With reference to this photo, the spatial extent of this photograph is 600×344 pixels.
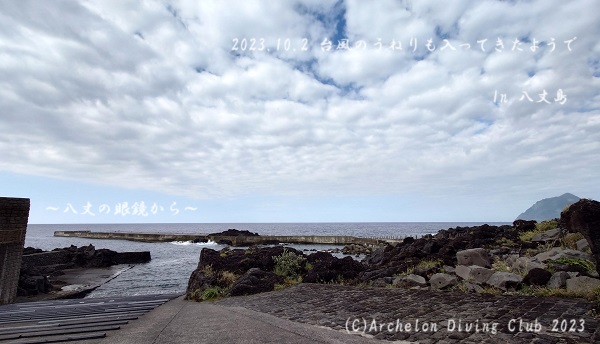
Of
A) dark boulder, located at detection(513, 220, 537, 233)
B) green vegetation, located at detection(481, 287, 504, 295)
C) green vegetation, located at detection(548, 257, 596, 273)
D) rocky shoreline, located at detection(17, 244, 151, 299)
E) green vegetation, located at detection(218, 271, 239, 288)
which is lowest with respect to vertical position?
rocky shoreline, located at detection(17, 244, 151, 299)

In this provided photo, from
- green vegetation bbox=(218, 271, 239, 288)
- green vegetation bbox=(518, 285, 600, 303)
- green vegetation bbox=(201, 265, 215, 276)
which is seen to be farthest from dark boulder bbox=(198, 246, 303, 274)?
green vegetation bbox=(518, 285, 600, 303)

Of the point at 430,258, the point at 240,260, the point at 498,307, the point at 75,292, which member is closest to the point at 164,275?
the point at 75,292

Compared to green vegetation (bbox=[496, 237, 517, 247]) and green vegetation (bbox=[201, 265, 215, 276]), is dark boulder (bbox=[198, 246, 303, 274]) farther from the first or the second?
green vegetation (bbox=[496, 237, 517, 247])

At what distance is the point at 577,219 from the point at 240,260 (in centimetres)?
1583

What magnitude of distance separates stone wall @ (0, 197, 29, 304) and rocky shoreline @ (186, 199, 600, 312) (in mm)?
9359

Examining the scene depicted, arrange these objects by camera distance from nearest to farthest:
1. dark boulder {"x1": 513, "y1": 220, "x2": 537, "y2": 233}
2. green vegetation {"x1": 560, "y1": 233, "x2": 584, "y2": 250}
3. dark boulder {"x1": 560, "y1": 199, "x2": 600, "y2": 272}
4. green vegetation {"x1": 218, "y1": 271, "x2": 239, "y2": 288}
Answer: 1. dark boulder {"x1": 560, "y1": 199, "x2": 600, "y2": 272}
2. green vegetation {"x1": 560, "y1": 233, "x2": 584, "y2": 250}
3. green vegetation {"x1": 218, "y1": 271, "x2": 239, "y2": 288}
4. dark boulder {"x1": 513, "y1": 220, "x2": 537, "y2": 233}

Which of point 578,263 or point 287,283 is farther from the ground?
point 578,263

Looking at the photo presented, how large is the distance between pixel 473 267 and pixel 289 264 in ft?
30.6

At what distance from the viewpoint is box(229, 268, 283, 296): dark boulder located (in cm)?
1346

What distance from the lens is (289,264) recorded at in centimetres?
1675

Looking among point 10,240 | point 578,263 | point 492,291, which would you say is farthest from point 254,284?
point 10,240

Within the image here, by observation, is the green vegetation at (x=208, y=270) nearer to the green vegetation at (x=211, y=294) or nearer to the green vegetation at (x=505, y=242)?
the green vegetation at (x=211, y=294)

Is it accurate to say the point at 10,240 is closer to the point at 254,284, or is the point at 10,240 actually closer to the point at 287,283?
the point at 254,284

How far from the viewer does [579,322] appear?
5.19 m
